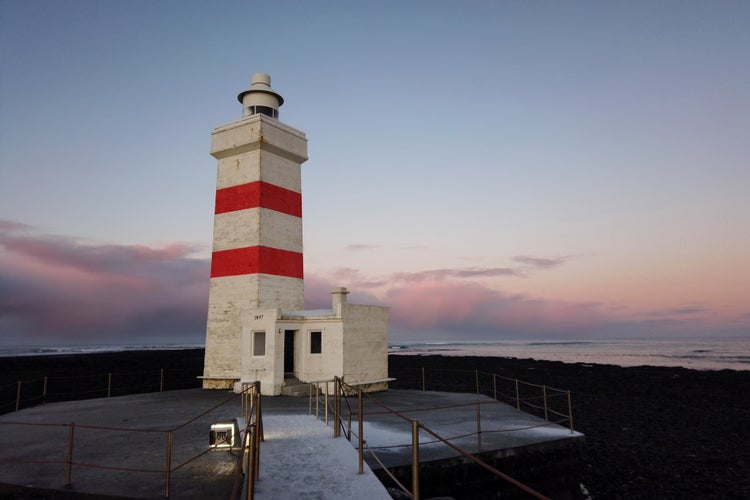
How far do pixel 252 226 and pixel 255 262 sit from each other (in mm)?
1364

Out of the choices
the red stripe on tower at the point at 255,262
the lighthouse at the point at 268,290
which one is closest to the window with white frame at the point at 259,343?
the lighthouse at the point at 268,290

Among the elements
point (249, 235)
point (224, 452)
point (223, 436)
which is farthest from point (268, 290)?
point (223, 436)

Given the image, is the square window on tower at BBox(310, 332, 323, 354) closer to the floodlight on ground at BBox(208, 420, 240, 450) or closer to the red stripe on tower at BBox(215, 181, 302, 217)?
the red stripe on tower at BBox(215, 181, 302, 217)

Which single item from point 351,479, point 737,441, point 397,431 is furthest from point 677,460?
point 351,479

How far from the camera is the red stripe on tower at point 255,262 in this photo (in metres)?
17.1

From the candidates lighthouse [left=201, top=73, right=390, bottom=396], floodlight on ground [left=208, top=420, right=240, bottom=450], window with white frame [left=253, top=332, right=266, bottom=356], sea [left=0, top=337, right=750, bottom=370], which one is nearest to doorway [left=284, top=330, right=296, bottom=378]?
lighthouse [left=201, top=73, right=390, bottom=396]

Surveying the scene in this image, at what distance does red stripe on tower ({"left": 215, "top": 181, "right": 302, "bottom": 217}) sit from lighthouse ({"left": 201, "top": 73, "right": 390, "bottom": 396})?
0.14 feet

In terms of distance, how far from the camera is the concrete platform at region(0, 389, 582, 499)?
570cm

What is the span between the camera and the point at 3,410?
18.2 meters

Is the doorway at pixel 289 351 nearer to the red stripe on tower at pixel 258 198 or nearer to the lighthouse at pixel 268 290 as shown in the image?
the lighthouse at pixel 268 290

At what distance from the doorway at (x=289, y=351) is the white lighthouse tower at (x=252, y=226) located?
123 centimetres

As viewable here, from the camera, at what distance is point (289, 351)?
17.1 m

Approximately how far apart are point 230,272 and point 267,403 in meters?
6.05

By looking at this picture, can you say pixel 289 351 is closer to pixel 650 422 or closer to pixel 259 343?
pixel 259 343
